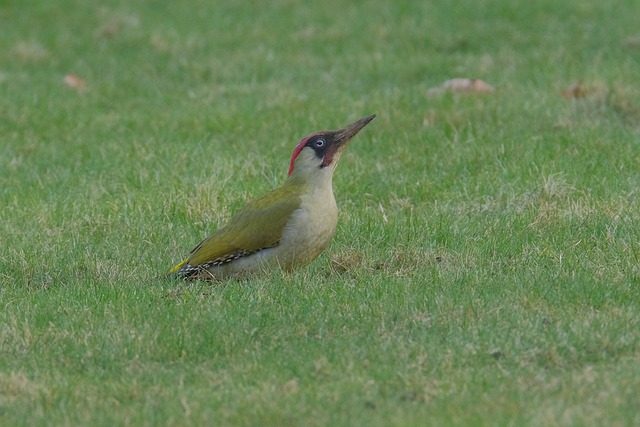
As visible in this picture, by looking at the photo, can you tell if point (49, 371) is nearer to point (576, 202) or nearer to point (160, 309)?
point (160, 309)

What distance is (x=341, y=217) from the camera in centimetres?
808

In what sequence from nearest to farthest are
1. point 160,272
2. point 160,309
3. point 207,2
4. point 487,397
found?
1. point 487,397
2. point 160,309
3. point 160,272
4. point 207,2

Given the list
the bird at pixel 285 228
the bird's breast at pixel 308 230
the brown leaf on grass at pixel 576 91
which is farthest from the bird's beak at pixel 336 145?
the brown leaf on grass at pixel 576 91

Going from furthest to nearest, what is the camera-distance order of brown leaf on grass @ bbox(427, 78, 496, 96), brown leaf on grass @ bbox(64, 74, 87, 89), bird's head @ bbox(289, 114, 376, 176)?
brown leaf on grass @ bbox(64, 74, 87, 89)
brown leaf on grass @ bbox(427, 78, 496, 96)
bird's head @ bbox(289, 114, 376, 176)

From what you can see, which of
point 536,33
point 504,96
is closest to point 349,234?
point 504,96

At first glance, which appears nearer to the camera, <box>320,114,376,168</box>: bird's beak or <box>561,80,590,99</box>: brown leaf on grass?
<box>320,114,376,168</box>: bird's beak

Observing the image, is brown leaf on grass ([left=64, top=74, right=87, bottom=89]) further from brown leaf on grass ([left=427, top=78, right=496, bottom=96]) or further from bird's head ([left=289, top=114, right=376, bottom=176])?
bird's head ([left=289, top=114, right=376, bottom=176])

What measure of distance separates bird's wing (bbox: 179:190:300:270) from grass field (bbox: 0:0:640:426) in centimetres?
20

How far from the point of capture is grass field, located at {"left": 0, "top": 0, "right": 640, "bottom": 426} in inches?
206

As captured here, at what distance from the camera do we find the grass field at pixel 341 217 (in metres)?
5.22

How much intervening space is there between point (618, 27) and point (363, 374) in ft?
29.7

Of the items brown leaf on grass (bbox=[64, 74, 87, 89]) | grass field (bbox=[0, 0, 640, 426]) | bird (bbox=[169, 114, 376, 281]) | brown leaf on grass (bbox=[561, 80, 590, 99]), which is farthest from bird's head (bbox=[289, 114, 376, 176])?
brown leaf on grass (bbox=[64, 74, 87, 89])

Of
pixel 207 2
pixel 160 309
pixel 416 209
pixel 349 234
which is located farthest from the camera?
pixel 207 2

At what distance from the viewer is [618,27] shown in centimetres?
1343
